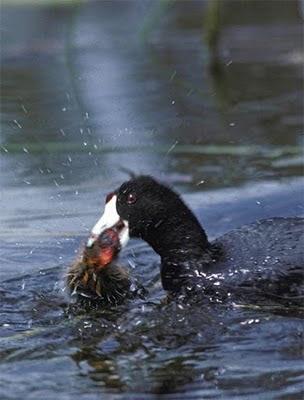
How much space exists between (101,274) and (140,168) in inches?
98.5

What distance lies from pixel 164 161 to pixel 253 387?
4.03 meters

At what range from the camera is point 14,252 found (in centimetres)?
732

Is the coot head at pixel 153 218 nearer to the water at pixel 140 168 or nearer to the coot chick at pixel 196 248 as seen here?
the coot chick at pixel 196 248

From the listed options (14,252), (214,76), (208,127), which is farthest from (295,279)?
(214,76)

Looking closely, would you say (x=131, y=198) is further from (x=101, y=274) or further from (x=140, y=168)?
(x=140, y=168)

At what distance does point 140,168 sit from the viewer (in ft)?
29.1

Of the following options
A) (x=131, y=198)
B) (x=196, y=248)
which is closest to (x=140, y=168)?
(x=196, y=248)

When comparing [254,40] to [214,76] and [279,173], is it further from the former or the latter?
[279,173]

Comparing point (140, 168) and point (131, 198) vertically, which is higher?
point (131, 198)

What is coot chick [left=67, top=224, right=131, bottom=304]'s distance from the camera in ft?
20.7

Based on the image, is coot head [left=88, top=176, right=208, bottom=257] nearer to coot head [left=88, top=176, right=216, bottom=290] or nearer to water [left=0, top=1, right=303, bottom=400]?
coot head [left=88, top=176, right=216, bottom=290]

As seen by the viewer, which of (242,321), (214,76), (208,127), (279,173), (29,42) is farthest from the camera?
(29,42)

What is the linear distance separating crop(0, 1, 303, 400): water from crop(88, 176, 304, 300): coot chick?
7.1 inches

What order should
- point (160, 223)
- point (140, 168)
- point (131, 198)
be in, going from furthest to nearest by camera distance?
point (140, 168) < point (160, 223) < point (131, 198)
